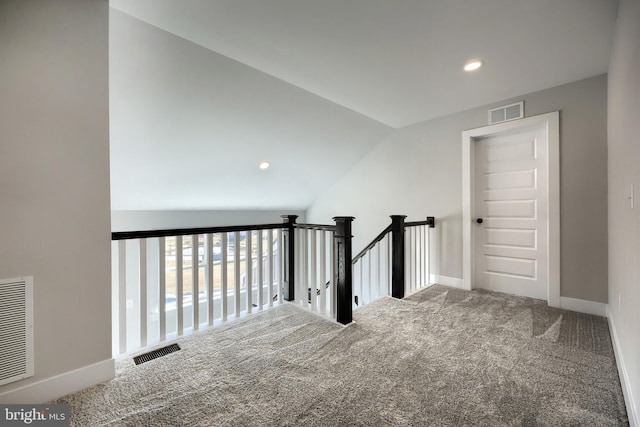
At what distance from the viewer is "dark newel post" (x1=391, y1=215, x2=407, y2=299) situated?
304 cm

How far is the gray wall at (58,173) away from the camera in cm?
133

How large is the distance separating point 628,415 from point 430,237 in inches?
97.5

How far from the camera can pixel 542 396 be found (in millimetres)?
1442

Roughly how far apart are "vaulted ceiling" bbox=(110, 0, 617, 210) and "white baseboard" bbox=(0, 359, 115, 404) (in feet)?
7.25

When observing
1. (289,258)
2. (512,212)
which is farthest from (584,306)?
(289,258)

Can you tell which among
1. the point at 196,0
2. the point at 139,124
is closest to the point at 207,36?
the point at 196,0

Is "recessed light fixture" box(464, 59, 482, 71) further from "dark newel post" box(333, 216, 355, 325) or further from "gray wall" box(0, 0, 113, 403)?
"gray wall" box(0, 0, 113, 403)

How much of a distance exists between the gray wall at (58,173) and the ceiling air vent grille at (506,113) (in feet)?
12.3

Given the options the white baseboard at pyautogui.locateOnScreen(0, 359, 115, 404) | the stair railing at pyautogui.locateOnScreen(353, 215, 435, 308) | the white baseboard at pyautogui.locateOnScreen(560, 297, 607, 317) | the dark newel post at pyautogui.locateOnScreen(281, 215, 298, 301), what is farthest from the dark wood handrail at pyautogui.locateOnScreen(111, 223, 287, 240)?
the white baseboard at pyautogui.locateOnScreen(560, 297, 607, 317)

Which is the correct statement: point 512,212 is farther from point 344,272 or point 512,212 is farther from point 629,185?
point 344,272

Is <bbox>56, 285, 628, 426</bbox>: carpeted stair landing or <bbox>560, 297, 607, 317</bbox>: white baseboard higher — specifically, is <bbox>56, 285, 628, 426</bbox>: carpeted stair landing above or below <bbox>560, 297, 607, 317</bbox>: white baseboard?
below

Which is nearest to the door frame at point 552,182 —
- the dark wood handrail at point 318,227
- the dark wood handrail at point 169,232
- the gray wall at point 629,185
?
the gray wall at point 629,185

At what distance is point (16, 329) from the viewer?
1.32m

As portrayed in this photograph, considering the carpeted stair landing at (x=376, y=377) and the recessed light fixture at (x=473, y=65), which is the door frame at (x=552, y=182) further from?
the recessed light fixture at (x=473, y=65)
